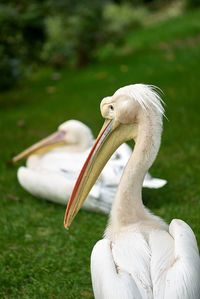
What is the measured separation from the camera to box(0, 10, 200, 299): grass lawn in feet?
11.6

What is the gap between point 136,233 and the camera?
8.87ft

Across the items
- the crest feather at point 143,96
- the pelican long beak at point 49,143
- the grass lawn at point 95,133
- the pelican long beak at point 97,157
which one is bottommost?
the grass lawn at point 95,133

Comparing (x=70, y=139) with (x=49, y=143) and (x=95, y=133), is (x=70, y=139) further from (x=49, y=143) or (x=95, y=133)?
(x=95, y=133)

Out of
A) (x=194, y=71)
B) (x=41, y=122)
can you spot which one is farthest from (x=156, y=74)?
(x=41, y=122)

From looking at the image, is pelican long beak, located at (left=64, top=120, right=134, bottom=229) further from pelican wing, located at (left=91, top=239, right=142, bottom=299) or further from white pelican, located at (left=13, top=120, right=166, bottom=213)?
white pelican, located at (left=13, top=120, right=166, bottom=213)

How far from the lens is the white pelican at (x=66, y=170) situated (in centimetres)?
436

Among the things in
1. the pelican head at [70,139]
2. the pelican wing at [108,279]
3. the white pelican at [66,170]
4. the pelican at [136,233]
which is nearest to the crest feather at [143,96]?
the pelican at [136,233]

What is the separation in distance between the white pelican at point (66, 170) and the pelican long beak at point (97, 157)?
132 centimetres

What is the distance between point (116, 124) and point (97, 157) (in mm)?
216

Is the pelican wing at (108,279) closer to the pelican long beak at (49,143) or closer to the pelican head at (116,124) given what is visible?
the pelican head at (116,124)

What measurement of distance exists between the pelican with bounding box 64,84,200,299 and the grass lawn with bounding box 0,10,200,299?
0.70 metres

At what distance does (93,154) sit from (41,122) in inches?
194

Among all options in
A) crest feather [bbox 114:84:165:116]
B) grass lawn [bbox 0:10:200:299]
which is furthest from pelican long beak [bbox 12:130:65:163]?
crest feather [bbox 114:84:165:116]

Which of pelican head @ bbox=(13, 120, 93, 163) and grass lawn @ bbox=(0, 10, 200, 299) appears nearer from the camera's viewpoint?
grass lawn @ bbox=(0, 10, 200, 299)
